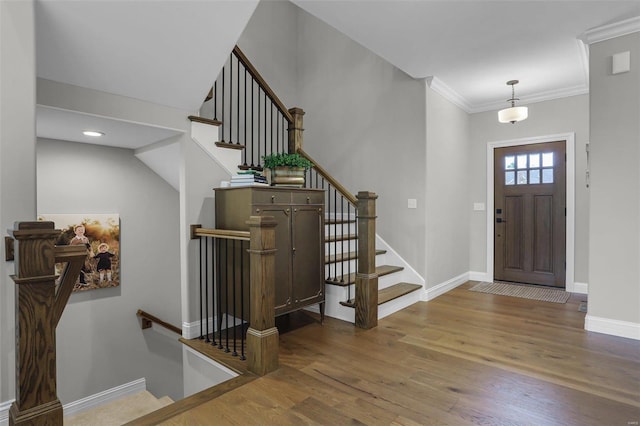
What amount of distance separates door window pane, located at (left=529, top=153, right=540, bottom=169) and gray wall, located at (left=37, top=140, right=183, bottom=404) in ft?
14.8

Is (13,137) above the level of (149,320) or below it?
above

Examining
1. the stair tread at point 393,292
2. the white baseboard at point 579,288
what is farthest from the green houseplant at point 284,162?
the white baseboard at point 579,288

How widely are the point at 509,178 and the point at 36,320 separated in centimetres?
508

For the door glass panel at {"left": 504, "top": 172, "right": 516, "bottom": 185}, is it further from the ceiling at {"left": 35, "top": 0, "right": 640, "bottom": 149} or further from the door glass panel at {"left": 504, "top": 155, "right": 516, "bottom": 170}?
the ceiling at {"left": 35, "top": 0, "right": 640, "bottom": 149}

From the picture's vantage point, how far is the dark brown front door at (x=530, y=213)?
14.6 ft

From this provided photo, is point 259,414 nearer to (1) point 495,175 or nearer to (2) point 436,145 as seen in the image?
(2) point 436,145

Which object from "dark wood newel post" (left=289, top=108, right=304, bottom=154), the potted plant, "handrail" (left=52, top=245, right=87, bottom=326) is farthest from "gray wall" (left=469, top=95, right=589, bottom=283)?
"handrail" (left=52, top=245, right=87, bottom=326)

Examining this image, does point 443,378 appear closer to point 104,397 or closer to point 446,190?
point 446,190

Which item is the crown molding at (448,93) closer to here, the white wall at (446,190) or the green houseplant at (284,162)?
the white wall at (446,190)

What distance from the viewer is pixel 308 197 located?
308cm

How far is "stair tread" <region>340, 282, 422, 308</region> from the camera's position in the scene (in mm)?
3291

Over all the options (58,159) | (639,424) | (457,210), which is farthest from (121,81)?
(457,210)


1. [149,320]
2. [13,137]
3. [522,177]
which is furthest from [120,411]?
[522,177]

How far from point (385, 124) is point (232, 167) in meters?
2.08
